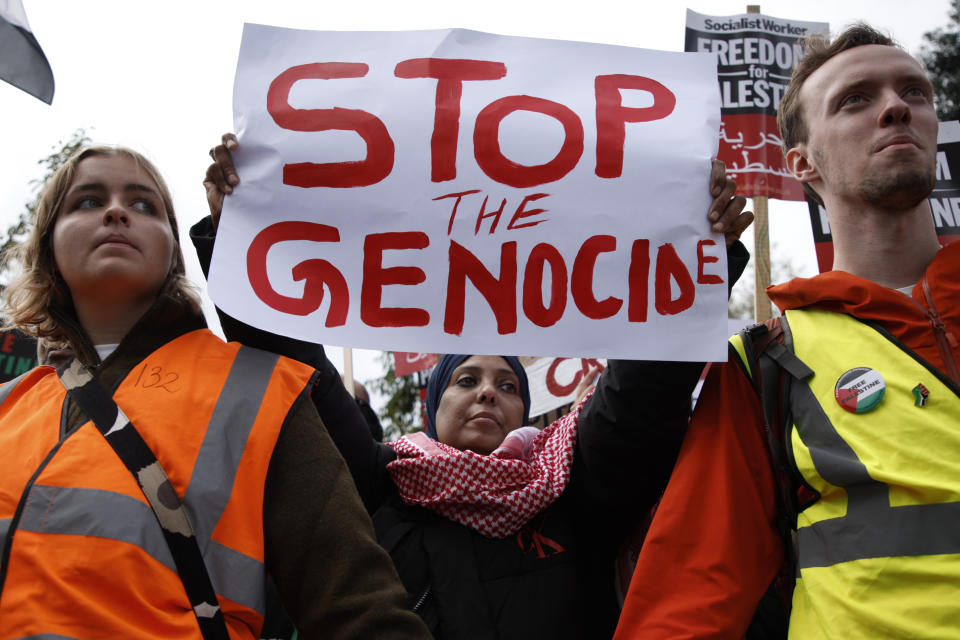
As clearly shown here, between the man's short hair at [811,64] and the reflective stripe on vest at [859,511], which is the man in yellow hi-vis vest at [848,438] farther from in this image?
the man's short hair at [811,64]

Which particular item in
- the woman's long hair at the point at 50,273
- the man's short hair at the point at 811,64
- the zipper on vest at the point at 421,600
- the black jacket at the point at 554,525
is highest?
the man's short hair at the point at 811,64

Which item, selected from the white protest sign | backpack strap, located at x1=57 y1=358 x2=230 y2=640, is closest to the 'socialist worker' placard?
the white protest sign

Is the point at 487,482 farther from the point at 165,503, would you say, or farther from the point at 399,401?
the point at 399,401

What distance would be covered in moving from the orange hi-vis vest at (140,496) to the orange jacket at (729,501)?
764 mm

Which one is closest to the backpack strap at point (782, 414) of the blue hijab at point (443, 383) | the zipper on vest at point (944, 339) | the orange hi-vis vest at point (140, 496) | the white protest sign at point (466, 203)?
the white protest sign at point (466, 203)

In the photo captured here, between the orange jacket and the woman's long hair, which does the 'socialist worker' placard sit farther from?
the woman's long hair

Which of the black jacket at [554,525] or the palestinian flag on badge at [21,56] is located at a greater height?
the palestinian flag on badge at [21,56]

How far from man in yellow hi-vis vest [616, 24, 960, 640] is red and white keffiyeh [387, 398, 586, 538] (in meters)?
0.43

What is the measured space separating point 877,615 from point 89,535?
52.5 inches

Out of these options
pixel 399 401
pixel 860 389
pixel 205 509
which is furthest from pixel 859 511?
pixel 399 401

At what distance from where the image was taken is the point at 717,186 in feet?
5.85

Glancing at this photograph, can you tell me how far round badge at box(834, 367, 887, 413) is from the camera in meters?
1.50

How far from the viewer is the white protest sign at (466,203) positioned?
1728 millimetres

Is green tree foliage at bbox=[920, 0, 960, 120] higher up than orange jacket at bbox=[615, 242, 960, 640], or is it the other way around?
green tree foliage at bbox=[920, 0, 960, 120]
